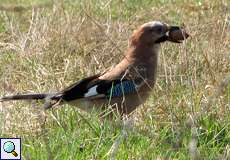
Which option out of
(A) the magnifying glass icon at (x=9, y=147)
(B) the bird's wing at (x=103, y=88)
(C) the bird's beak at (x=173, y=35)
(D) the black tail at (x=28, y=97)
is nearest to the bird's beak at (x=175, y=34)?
(C) the bird's beak at (x=173, y=35)

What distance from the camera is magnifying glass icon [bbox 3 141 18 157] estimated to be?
4.16 meters

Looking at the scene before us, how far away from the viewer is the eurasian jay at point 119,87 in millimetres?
5133

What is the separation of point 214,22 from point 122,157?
2.78m

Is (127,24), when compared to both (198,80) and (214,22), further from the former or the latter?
(198,80)

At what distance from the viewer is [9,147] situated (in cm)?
427

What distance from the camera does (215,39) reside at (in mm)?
6367

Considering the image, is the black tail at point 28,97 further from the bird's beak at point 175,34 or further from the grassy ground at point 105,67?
the bird's beak at point 175,34

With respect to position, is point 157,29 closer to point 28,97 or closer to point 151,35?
point 151,35

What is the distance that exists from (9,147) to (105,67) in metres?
2.09

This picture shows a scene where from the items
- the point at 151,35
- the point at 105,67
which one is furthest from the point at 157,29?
the point at 105,67

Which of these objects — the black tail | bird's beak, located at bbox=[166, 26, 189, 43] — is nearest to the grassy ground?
the black tail

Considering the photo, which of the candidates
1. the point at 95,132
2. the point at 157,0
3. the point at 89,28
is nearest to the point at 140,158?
the point at 95,132

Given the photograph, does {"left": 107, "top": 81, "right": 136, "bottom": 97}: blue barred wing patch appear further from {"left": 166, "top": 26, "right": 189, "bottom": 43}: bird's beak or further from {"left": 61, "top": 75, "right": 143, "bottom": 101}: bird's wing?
{"left": 166, "top": 26, "right": 189, "bottom": 43}: bird's beak

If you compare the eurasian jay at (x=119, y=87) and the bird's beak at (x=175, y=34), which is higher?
the bird's beak at (x=175, y=34)
